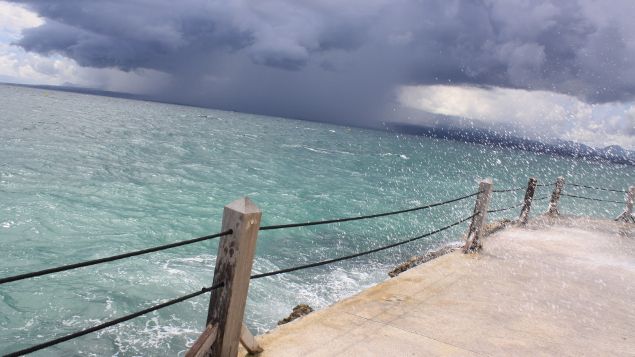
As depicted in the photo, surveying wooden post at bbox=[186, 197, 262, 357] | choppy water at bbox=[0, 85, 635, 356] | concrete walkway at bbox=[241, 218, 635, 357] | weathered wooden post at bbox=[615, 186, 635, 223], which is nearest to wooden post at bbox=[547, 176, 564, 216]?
weathered wooden post at bbox=[615, 186, 635, 223]

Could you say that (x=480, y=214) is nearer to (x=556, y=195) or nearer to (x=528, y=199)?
(x=528, y=199)

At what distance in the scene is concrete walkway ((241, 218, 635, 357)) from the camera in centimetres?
463

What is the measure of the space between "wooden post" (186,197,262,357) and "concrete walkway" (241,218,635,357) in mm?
654

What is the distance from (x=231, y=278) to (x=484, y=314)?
3748mm

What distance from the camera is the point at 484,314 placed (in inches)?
225

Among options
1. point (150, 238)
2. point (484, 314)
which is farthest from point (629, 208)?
point (150, 238)

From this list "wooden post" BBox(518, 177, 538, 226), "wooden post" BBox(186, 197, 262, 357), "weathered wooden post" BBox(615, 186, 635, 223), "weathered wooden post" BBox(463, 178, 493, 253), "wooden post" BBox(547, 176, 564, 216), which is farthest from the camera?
"weathered wooden post" BBox(615, 186, 635, 223)

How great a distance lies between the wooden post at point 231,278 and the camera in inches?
137

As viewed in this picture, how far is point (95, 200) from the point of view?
18.8 m

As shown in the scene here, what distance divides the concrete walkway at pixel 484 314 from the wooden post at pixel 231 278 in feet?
2.14

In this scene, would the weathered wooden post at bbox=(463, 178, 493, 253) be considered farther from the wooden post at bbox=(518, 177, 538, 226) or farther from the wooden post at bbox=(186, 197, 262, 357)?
the wooden post at bbox=(186, 197, 262, 357)

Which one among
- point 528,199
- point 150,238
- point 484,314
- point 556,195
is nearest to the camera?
point 484,314

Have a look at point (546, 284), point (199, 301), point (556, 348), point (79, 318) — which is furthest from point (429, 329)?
point (79, 318)

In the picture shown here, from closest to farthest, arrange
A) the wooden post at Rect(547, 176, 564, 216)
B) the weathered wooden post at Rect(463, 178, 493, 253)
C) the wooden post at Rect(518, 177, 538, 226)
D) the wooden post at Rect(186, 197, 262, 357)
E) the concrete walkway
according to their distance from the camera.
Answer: the wooden post at Rect(186, 197, 262, 357) → the concrete walkway → the weathered wooden post at Rect(463, 178, 493, 253) → the wooden post at Rect(518, 177, 538, 226) → the wooden post at Rect(547, 176, 564, 216)
